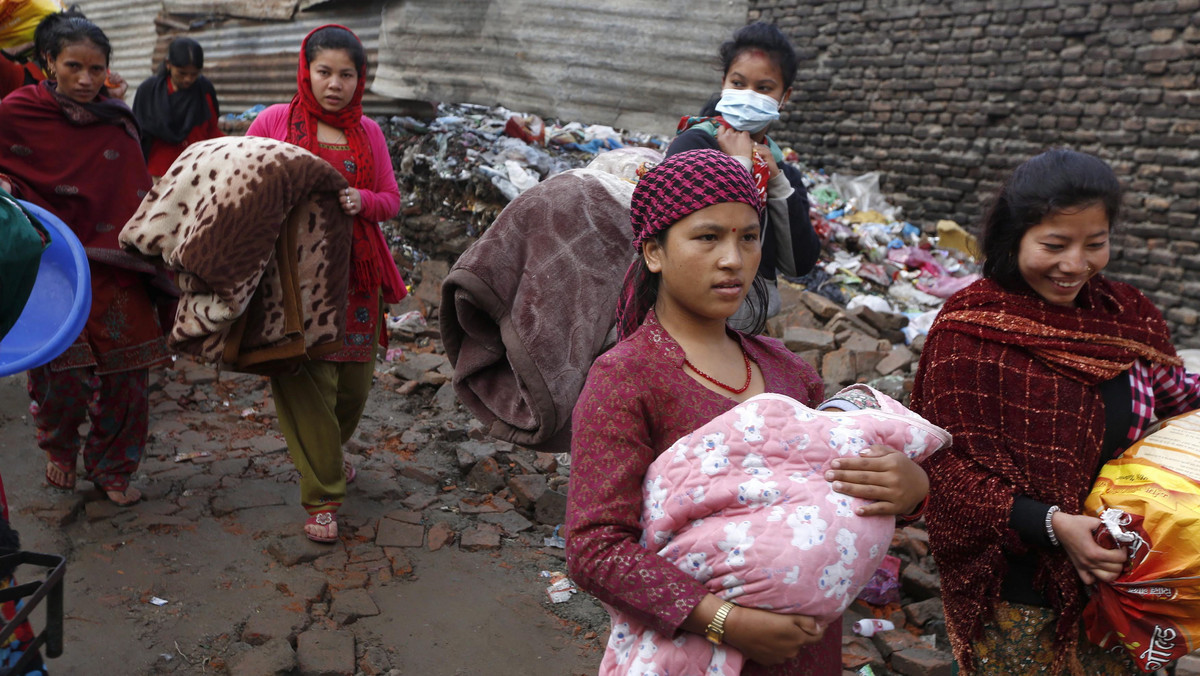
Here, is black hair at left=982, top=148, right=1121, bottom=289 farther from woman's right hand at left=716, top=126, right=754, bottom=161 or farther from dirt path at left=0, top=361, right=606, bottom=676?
dirt path at left=0, top=361, right=606, bottom=676

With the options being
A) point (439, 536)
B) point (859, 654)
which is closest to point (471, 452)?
point (439, 536)

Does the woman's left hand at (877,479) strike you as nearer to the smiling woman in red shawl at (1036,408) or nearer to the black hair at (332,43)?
the smiling woman in red shawl at (1036,408)

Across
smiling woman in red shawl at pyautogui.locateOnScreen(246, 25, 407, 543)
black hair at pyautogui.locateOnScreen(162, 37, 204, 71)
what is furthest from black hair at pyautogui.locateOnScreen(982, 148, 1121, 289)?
black hair at pyautogui.locateOnScreen(162, 37, 204, 71)

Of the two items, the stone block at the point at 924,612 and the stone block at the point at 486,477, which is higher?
the stone block at the point at 924,612

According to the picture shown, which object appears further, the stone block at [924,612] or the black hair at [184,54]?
the black hair at [184,54]

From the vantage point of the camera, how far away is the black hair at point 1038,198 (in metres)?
2.05

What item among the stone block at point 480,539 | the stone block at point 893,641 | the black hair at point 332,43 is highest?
the black hair at point 332,43

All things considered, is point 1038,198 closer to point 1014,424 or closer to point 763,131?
point 1014,424

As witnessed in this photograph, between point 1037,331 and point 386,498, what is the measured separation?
3.19m

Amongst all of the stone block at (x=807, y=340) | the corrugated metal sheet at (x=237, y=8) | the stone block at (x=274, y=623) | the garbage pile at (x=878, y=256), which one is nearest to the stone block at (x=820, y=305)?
the garbage pile at (x=878, y=256)

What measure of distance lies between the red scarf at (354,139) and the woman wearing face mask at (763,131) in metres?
1.51

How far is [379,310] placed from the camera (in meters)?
3.94

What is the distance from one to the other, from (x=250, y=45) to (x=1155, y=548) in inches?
447

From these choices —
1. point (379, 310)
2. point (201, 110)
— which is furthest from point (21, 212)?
point (201, 110)
